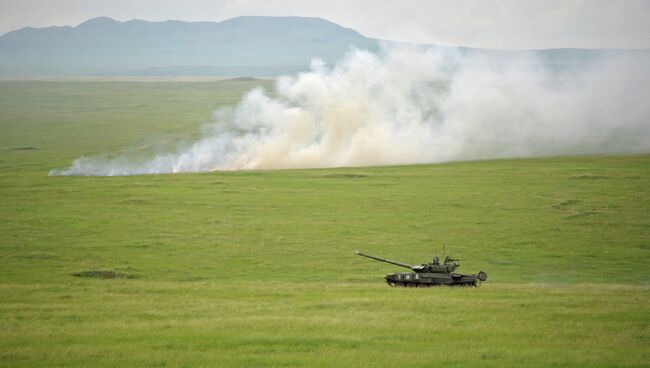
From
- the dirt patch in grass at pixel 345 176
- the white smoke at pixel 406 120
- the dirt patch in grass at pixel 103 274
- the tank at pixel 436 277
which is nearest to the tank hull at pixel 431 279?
the tank at pixel 436 277

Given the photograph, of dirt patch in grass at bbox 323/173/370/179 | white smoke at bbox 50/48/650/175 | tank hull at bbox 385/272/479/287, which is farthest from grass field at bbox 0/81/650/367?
white smoke at bbox 50/48/650/175

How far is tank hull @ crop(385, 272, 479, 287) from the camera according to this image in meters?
32.9

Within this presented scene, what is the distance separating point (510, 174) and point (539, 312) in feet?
155

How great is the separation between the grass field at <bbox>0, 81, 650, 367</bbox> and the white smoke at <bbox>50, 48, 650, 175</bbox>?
7128mm

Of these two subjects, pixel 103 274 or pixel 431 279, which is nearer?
pixel 431 279

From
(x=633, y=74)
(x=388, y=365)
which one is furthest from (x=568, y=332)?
(x=633, y=74)

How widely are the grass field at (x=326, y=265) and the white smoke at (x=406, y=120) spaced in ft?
23.4

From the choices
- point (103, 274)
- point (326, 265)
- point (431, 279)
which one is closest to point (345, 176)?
point (326, 265)

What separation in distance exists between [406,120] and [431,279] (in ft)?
191

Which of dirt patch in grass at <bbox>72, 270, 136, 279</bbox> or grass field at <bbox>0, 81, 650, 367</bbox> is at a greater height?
grass field at <bbox>0, 81, 650, 367</bbox>

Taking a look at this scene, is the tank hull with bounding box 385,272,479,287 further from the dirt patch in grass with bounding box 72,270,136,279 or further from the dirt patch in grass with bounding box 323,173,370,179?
the dirt patch in grass with bounding box 323,173,370,179

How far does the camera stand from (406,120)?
90125 millimetres

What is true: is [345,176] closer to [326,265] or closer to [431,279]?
[326,265]

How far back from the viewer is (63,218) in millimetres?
54125
